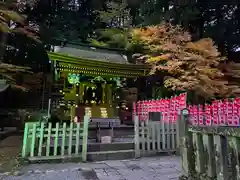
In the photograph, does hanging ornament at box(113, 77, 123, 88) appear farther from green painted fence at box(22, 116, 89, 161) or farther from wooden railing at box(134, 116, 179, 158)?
green painted fence at box(22, 116, 89, 161)

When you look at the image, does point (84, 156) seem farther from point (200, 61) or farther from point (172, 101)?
point (200, 61)

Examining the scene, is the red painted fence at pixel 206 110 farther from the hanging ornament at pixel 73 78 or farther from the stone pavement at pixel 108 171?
the hanging ornament at pixel 73 78

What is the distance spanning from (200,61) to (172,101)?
2.11 metres

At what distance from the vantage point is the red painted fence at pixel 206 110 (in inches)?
282

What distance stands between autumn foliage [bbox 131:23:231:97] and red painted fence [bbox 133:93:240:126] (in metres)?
0.88

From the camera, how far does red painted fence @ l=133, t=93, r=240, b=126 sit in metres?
7.17

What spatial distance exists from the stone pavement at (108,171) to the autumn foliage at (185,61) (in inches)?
178

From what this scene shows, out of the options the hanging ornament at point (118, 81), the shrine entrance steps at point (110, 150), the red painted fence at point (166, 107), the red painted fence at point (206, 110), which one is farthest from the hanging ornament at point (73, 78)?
the red painted fence at point (206, 110)

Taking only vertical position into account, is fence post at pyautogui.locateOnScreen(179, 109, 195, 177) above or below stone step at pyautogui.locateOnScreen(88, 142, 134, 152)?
above

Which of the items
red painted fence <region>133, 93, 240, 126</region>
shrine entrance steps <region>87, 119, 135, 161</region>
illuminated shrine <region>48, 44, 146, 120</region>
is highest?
illuminated shrine <region>48, 44, 146, 120</region>

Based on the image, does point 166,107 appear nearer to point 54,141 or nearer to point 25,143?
point 54,141

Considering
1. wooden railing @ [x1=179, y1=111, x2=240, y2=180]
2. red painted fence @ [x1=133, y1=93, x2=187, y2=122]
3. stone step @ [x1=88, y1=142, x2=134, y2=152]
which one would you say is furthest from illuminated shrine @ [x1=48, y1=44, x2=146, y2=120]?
wooden railing @ [x1=179, y1=111, x2=240, y2=180]

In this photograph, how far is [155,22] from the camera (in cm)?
1254

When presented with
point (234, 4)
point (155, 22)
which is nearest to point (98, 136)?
point (155, 22)
